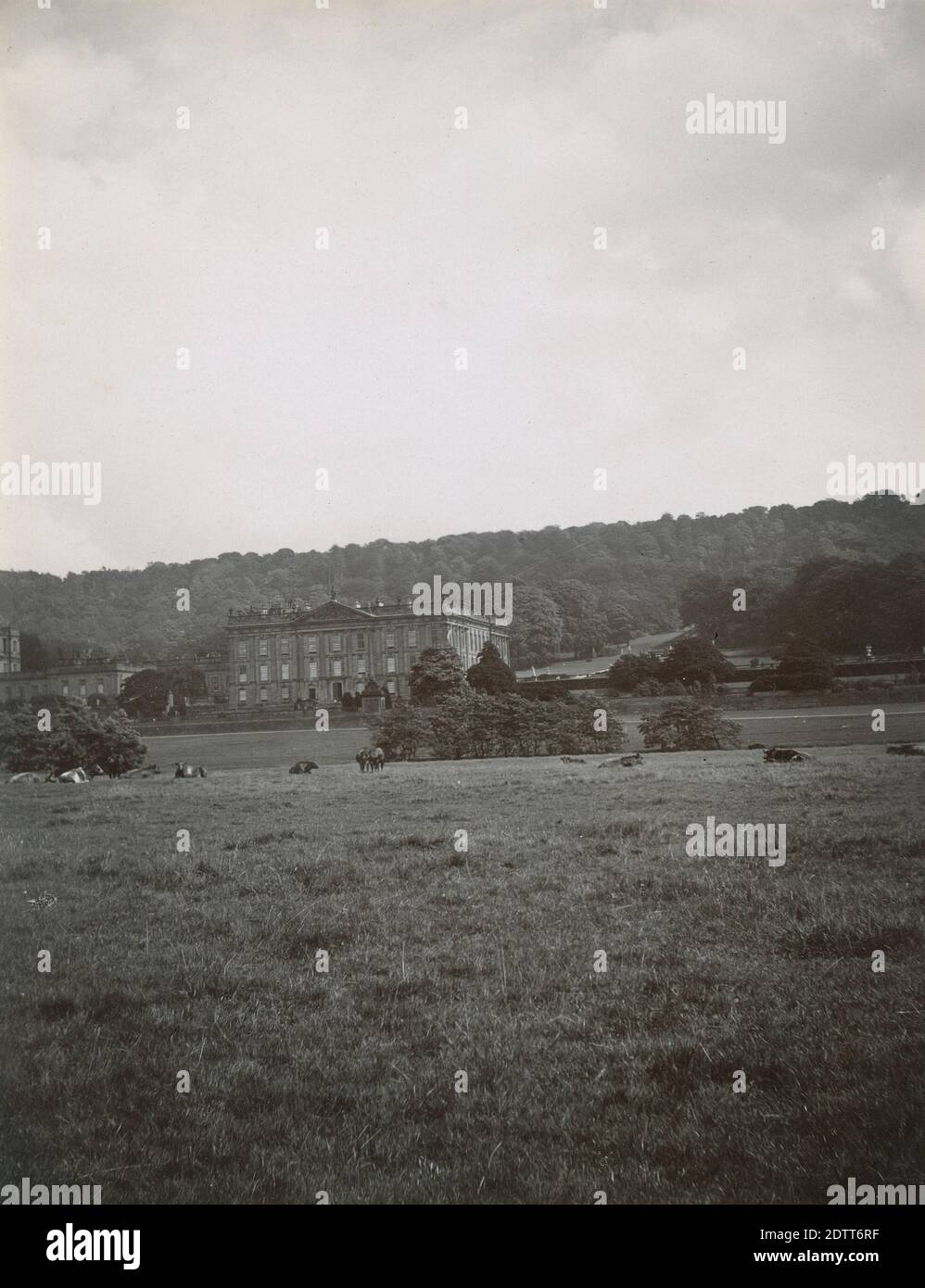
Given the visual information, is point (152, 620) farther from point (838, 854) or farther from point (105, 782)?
point (838, 854)

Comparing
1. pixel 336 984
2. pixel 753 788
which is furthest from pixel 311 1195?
pixel 753 788

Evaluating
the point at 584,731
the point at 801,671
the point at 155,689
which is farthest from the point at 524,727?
the point at 155,689

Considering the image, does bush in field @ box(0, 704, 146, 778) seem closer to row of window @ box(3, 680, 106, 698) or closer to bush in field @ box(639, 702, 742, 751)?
row of window @ box(3, 680, 106, 698)

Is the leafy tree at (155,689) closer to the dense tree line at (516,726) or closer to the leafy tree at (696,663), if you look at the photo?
the dense tree line at (516,726)

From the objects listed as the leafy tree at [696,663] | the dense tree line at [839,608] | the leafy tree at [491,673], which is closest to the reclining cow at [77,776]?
the leafy tree at [491,673]
